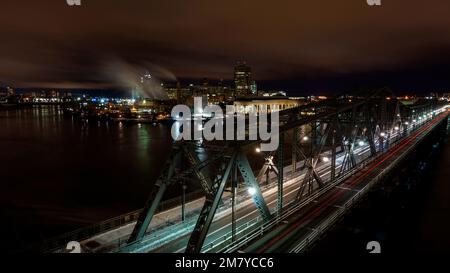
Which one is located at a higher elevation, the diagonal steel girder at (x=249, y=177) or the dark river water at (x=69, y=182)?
the diagonal steel girder at (x=249, y=177)

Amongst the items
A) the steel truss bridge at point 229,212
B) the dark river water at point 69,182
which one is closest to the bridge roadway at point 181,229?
the steel truss bridge at point 229,212

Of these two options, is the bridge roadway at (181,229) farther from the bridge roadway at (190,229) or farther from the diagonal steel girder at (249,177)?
the diagonal steel girder at (249,177)

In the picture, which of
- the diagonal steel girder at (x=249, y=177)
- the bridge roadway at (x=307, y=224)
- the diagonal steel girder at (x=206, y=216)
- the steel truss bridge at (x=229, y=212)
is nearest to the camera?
the diagonal steel girder at (x=206, y=216)

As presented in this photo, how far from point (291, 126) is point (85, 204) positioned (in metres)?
29.8

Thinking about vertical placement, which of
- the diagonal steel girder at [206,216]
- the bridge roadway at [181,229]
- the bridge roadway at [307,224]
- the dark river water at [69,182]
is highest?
the diagonal steel girder at [206,216]

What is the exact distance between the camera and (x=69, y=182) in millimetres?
47469

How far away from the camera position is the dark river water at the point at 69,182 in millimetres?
33344

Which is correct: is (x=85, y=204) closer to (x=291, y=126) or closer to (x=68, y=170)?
(x=68, y=170)

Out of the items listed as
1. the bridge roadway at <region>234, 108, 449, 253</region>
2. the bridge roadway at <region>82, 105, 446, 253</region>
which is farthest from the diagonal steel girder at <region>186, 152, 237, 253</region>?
the bridge roadway at <region>82, 105, 446, 253</region>

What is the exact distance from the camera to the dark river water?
33.3 m

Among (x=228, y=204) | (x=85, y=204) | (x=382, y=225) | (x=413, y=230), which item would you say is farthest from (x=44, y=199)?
(x=413, y=230)

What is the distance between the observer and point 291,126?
762 inches

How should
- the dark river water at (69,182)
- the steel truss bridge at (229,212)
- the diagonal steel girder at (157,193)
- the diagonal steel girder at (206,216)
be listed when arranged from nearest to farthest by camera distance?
1. the diagonal steel girder at (206,216)
2. the steel truss bridge at (229,212)
3. the diagonal steel girder at (157,193)
4. the dark river water at (69,182)

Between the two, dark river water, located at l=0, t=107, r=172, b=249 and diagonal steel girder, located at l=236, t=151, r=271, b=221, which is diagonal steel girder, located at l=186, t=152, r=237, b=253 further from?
dark river water, located at l=0, t=107, r=172, b=249
